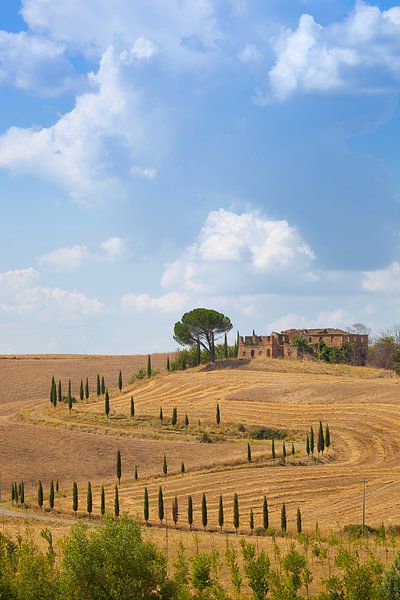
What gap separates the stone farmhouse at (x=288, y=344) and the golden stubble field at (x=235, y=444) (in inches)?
227

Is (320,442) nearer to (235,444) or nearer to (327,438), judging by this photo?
(327,438)

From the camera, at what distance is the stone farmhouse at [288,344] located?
5069 inches

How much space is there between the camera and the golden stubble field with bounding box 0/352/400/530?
203ft

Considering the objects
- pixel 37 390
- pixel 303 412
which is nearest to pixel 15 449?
pixel 303 412

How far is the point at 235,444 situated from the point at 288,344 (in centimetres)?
4709

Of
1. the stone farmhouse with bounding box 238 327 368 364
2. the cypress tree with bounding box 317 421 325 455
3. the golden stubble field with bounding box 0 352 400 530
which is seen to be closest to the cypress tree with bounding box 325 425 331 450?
the cypress tree with bounding box 317 421 325 455

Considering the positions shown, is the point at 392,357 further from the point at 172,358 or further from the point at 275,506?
the point at 275,506

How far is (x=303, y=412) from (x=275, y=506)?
35072mm

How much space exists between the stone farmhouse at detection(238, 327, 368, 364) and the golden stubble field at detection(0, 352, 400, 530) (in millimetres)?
5755

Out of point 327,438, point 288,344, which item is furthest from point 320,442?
point 288,344

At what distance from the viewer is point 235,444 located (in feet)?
279

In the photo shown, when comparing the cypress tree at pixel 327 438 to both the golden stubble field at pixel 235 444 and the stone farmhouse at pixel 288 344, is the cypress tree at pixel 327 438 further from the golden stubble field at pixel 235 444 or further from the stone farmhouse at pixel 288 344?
the stone farmhouse at pixel 288 344

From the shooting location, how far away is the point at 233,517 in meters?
56.3

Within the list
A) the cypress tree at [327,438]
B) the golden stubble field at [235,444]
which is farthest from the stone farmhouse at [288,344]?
the cypress tree at [327,438]
